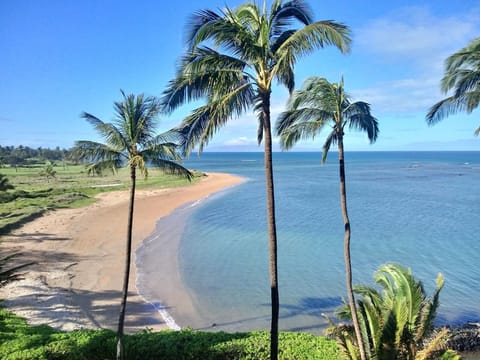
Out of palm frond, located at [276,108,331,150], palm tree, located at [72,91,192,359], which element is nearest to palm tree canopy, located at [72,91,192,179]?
palm tree, located at [72,91,192,359]

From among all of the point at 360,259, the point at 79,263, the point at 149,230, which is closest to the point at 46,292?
the point at 79,263

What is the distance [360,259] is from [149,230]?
1804 cm

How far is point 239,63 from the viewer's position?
806cm

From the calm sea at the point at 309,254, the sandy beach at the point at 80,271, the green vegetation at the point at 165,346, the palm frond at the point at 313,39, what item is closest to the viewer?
the palm frond at the point at 313,39

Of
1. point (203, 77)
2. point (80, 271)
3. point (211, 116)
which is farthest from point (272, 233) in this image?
point (80, 271)

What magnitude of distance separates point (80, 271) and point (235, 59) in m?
16.8

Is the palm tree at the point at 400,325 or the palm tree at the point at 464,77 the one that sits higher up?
the palm tree at the point at 464,77

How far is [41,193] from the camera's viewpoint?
4941 centimetres

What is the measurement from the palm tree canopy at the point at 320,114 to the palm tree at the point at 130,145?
11.3 feet

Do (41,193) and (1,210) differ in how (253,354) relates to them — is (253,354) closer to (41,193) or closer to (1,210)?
(1,210)

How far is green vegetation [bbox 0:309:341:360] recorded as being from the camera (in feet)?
30.5

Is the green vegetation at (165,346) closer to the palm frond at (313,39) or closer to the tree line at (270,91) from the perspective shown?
the tree line at (270,91)

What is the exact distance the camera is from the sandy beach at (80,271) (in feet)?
47.2

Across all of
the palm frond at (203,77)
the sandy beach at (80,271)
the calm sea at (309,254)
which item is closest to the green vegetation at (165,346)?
the sandy beach at (80,271)
